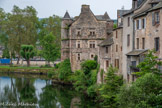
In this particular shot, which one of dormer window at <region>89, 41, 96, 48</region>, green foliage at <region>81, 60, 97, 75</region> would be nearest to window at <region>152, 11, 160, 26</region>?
green foliage at <region>81, 60, 97, 75</region>

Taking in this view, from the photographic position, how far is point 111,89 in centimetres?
3634

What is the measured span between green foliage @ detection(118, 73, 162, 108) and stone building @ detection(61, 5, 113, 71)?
120 ft

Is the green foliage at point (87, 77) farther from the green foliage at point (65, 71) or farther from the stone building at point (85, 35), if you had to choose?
the stone building at point (85, 35)

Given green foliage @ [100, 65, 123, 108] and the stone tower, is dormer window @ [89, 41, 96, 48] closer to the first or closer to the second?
the stone tower

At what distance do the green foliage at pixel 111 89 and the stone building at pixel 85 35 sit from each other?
24.4 metres

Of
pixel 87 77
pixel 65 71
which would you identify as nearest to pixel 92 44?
pixel 65 71

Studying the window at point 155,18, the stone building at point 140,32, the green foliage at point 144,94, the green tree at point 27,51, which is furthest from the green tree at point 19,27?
the green foliage at point 144,94

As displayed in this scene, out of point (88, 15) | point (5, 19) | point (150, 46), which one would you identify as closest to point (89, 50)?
point (88, 15)

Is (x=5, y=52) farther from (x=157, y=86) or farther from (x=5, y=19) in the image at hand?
(x=157, y=86)

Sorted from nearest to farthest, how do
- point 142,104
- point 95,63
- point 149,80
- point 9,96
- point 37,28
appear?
point 142,104 → point 149,80 → point 9,96 → point 95,63 → point 37,28

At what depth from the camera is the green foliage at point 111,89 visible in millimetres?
35031

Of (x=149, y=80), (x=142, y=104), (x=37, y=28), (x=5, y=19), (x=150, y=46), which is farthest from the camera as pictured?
(x=37, y=28)

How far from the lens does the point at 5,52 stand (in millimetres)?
120000

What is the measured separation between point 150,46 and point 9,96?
26110 mm
